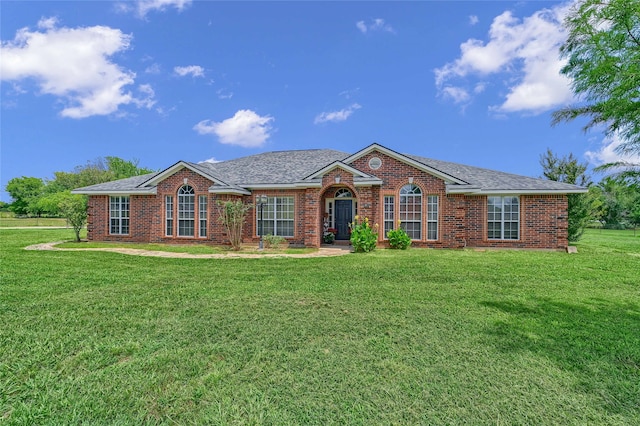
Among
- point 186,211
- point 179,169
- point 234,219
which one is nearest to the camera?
point 234,219

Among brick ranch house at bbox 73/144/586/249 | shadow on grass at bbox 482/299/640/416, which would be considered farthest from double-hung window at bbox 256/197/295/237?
shadow on grass at bbox 482/299/640/416

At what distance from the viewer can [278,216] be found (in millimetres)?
16000

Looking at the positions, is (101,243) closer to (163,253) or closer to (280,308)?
(163,253)

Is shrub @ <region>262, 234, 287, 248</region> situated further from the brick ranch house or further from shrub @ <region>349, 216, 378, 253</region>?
shrub @ <region>349, 216, 378, 253</region>

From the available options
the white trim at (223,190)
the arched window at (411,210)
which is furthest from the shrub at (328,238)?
the white trim at (223,190)

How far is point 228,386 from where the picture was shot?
3.26m

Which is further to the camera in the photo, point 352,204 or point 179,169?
point 352,204

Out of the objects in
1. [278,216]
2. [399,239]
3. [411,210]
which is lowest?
[399,239]

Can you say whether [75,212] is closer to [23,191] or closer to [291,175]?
[291,175]

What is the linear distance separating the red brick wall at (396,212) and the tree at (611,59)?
32.0ft

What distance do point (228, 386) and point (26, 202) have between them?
301ft

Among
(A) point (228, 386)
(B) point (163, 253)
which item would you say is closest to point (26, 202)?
(B) point (163, 253)

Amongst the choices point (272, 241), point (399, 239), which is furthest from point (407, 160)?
point (272, 241)

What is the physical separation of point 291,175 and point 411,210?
20.8 feet
